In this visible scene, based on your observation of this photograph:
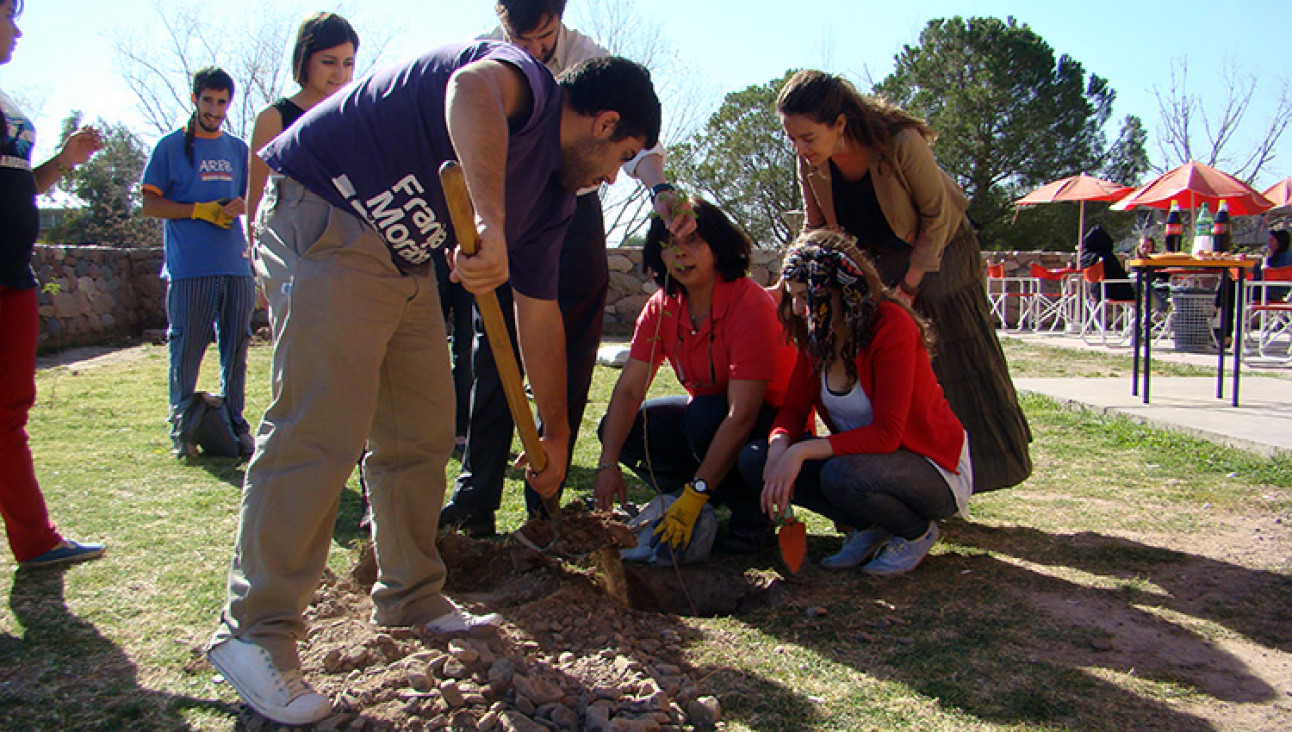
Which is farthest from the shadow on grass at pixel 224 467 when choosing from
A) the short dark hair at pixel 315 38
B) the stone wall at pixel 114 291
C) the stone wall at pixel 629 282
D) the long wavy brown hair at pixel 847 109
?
the stone wall at pixel 629 282

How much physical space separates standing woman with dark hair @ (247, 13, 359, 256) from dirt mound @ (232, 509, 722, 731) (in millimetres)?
1556

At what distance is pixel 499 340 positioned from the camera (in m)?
2.06

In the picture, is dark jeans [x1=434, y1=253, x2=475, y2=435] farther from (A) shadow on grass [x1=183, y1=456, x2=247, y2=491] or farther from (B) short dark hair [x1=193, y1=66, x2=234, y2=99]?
(B) short dark hair [x1=193, y1=66, x2=234, y2=99]

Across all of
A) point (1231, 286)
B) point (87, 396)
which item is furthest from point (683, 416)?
point (1231, 286)

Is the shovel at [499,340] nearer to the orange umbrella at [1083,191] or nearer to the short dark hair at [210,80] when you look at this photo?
the short dark hair at [210,80]

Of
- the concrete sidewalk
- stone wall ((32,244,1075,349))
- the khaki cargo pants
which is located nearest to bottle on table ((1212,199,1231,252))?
the concrete sidewalk

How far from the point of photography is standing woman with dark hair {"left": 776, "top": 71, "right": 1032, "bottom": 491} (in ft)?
9.92

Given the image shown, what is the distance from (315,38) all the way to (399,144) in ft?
5.83

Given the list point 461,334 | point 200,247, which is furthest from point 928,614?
point 200,247

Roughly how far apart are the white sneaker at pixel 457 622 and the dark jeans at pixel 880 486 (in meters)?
1.03

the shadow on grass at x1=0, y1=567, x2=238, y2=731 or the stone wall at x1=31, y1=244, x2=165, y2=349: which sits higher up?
the stone wall at x1=31, y1=244, x2=165, y2=349

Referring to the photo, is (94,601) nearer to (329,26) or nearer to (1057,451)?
(329,26)

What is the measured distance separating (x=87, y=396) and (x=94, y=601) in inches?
171

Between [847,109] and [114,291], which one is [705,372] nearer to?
[847,109]
